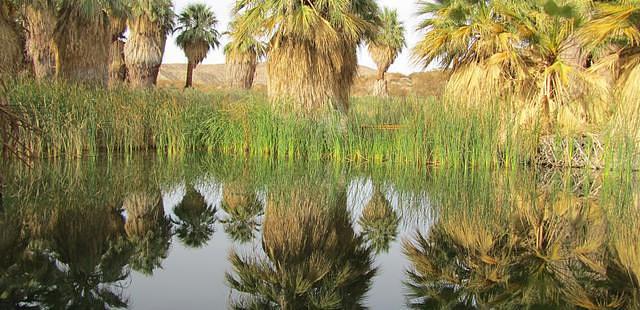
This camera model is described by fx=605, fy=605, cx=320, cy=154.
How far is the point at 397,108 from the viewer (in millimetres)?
16562

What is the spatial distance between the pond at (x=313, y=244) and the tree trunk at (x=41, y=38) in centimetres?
949

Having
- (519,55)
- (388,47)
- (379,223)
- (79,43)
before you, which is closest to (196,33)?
(388,47)

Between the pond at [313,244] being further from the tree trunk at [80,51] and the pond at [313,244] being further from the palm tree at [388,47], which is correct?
the palm tree at [388,47]

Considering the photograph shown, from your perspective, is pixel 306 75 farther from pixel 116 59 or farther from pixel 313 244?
pixel 116 59

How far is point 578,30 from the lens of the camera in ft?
40.1

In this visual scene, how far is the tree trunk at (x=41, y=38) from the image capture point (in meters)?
16.6

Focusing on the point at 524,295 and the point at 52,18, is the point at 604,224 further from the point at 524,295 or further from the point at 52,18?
the point at 52,18

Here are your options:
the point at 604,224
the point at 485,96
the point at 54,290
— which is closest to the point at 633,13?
the point at 485,96

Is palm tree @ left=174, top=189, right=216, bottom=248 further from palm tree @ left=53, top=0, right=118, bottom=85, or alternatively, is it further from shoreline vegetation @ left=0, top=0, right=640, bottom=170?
palm tree @ left=53, top=0, right=118, bottom=85

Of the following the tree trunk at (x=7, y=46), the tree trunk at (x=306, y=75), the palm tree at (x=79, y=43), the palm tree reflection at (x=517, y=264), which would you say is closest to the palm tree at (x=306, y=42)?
the tree trunk at (x=306, y=75)

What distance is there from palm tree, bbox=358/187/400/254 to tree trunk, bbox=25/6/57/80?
42.2 feet

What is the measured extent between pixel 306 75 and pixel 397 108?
11.5 feet

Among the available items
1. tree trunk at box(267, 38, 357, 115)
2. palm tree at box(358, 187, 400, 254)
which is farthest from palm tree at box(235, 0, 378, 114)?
palm tree at box(358, 187, 400, 254)

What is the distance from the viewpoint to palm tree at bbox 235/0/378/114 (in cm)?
1373
